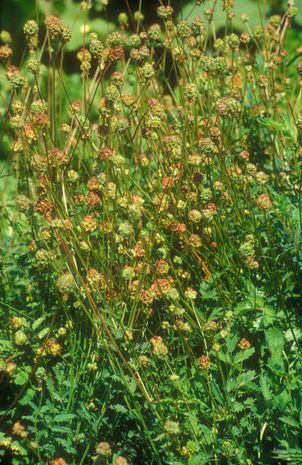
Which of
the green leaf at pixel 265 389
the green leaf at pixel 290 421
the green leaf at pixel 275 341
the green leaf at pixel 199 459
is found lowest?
the green leaf at pixel 199 459

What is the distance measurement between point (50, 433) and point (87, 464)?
158mm

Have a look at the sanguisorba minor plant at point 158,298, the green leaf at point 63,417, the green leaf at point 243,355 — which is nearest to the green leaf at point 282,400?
the sanguisorba minor plant at point 158,298

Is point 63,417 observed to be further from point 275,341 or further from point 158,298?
point 275,341

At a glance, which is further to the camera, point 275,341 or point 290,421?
point 275,341

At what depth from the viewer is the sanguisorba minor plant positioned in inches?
83.0

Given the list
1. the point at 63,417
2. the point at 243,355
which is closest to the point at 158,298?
the point at 243,355

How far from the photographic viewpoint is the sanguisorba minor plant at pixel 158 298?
6.92 ft

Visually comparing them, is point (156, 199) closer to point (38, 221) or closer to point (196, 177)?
point (196, 177)

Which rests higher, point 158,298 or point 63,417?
point 158,298

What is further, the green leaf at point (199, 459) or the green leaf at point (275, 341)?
the green leaf at point (275, 341)

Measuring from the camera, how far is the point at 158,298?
7.11 ft

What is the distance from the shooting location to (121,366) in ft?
7.18

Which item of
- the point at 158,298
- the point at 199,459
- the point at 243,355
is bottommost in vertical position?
the point at 199,459

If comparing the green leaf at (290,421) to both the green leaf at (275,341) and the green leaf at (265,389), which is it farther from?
the green leaf at (275,341)
